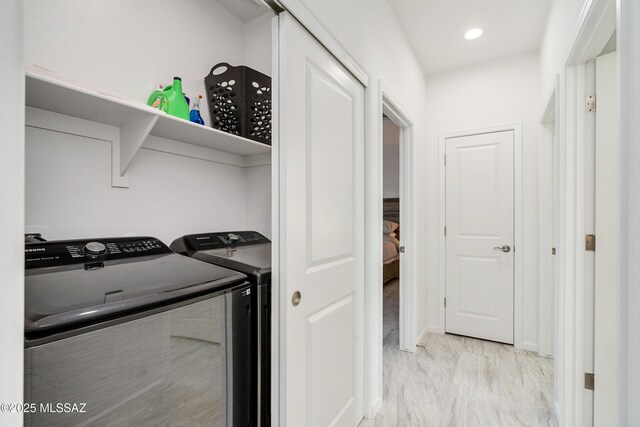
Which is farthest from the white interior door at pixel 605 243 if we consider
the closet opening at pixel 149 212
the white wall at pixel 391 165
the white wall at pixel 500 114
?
the white wall at pixel 391 165

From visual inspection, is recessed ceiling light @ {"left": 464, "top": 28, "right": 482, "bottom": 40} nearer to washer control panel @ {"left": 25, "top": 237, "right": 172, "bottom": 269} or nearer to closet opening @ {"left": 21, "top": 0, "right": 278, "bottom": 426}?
closet opening @ {"left": 21, "top": 0, "right": 278, "bottom": 426}

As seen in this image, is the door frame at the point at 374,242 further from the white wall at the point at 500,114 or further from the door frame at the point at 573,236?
the white wall at the point at 500,114

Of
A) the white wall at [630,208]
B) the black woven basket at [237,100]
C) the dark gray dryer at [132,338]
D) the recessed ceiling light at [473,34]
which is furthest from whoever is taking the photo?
the recessed ceiling light at [473,34]

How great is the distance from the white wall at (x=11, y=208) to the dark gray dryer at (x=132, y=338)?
0.24ft

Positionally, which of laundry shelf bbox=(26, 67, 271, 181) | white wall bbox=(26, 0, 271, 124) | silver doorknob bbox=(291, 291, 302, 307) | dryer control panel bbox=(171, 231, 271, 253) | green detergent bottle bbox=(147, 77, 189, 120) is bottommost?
silver doorknob bbox=(291, 291, 302, 307)

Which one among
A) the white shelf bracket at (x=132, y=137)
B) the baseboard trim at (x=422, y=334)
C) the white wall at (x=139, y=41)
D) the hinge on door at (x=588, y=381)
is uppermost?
the white wall at (x=139, y=41)

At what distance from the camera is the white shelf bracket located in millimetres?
1152

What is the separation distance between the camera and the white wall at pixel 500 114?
2.83m

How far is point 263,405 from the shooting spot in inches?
45.1

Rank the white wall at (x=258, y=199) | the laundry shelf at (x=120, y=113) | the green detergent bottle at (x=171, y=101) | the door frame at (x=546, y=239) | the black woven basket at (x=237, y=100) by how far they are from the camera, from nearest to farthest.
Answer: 1. the laundry shelf at (x=120, y=113)
2. the green detergent bottle at (x=171, y=101)
3. the black woven basket at (x=237, y=100)
4. the white wall at (x=258, y=199)
5. the door frame at (x=546, y=239)

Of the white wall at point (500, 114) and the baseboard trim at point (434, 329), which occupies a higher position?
the white wall at point (500, 114)

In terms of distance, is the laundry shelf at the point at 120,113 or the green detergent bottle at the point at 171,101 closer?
the laundry shelf at the point at 120,113

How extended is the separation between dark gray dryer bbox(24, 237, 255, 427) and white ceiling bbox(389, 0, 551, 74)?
2409 millimetres

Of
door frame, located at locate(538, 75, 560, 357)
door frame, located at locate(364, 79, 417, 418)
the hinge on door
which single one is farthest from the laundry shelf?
door frame, located at locate(538, 75, 560, 357)
